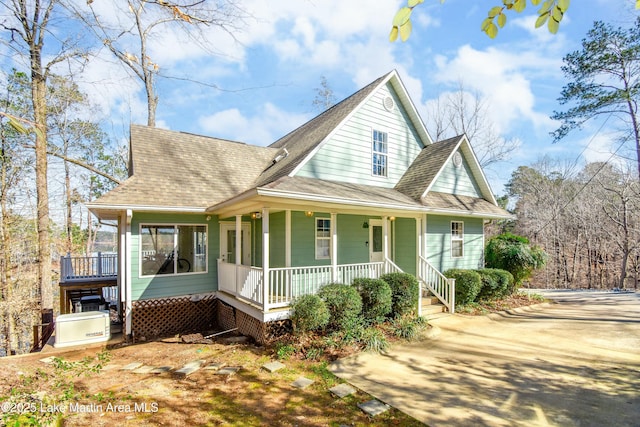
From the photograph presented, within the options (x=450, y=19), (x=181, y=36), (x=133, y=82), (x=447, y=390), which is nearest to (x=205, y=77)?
(x=181, y=36)

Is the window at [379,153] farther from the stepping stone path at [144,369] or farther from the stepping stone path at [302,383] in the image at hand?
the stepping stone path at [144,369]

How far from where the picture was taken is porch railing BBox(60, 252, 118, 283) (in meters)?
12.1

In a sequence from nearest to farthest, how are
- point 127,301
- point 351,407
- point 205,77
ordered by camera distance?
point 205,77 → point 351,407 → point 127,301

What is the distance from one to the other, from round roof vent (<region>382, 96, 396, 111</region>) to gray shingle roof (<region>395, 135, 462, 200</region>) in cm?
235

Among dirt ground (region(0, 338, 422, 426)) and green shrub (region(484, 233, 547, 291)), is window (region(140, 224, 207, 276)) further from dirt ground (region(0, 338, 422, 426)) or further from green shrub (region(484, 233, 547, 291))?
green shrub (region(484, 233, 547, 291))

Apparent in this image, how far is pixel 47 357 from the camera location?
24.3 feet

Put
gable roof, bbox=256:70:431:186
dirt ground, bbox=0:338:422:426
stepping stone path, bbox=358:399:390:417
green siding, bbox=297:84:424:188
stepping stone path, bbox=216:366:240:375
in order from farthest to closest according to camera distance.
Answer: green siding, bbox=297:84:424:188 → gable roof, bbox=256:70:431:186 → stepping stone path, bbox=216:366:240:375 → stepping stone path, bbox=358:399:390:417 → dirt ground, bbox=0:338:422:426

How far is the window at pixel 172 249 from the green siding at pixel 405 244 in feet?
21.8

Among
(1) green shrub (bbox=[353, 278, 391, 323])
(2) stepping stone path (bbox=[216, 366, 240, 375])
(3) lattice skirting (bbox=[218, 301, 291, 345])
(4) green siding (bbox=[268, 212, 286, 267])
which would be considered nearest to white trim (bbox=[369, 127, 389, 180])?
(4) green siding (bbox=[268, 212, 286, 267])

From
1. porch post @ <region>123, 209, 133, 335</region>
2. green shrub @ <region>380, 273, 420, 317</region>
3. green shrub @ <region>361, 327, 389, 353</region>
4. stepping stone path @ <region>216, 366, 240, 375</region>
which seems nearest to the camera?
stepping stone path @ <region>216, 366, 240, 375</region>

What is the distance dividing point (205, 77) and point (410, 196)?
8211 mm

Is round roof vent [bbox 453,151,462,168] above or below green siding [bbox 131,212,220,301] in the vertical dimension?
above

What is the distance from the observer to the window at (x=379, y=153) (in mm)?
11562

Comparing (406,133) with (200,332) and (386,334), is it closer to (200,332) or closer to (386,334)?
(386,334)
